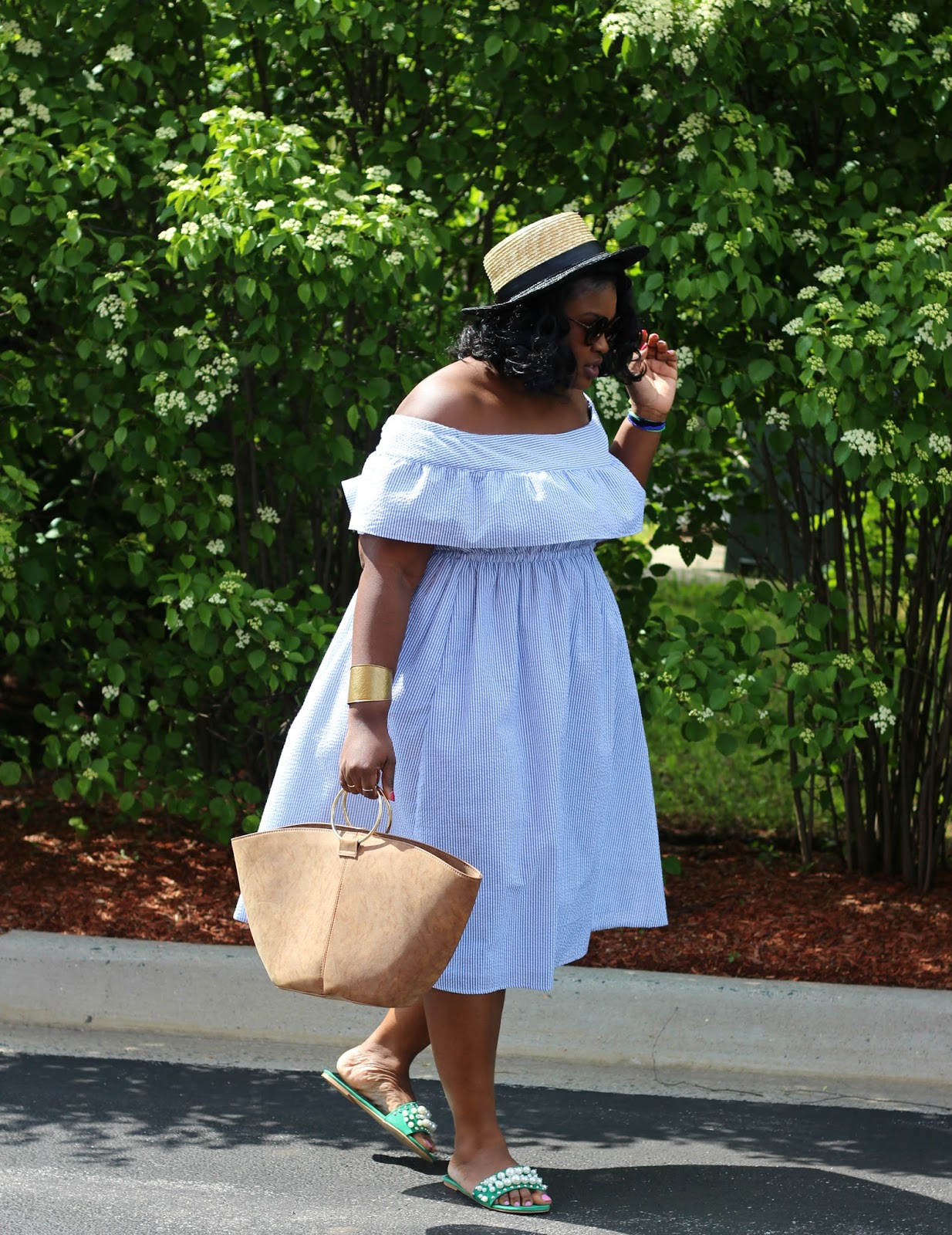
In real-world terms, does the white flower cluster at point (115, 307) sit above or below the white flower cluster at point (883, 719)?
above

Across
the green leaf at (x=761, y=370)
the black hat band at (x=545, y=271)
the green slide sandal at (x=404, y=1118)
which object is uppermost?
the black hat band at (x=545, y=271)

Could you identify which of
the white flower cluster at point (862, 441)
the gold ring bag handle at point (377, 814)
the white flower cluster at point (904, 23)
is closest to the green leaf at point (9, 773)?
the gold ring bag handle at point (377, 814)

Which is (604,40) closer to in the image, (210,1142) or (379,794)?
(379,794)

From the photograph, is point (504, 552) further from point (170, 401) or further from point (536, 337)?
point (170, 401)

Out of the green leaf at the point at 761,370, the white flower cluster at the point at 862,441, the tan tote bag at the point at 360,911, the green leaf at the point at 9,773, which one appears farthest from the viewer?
the green leaf at the point at 9,773

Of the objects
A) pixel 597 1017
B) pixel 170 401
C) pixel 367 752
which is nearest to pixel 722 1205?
pixel 597 1017

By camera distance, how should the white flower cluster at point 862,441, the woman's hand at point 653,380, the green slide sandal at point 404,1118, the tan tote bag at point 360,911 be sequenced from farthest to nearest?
the white flower cluster at point 862,441
the woman's hand at point 653,380
the green slide sandal at point 404,1118
the tan tote bag at point 360,911

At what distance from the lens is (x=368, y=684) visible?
122 inches

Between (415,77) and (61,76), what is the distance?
39.7 inches

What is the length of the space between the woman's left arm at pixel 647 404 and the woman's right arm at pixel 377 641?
0.66 meters

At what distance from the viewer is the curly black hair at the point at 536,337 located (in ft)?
10.3

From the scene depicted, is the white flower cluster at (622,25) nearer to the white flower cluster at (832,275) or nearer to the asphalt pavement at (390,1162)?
the white flower cluster at (832,275)

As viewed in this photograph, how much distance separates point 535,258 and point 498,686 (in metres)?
0.80

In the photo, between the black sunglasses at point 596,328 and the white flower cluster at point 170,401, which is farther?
the white flower cluster at point 170,401
